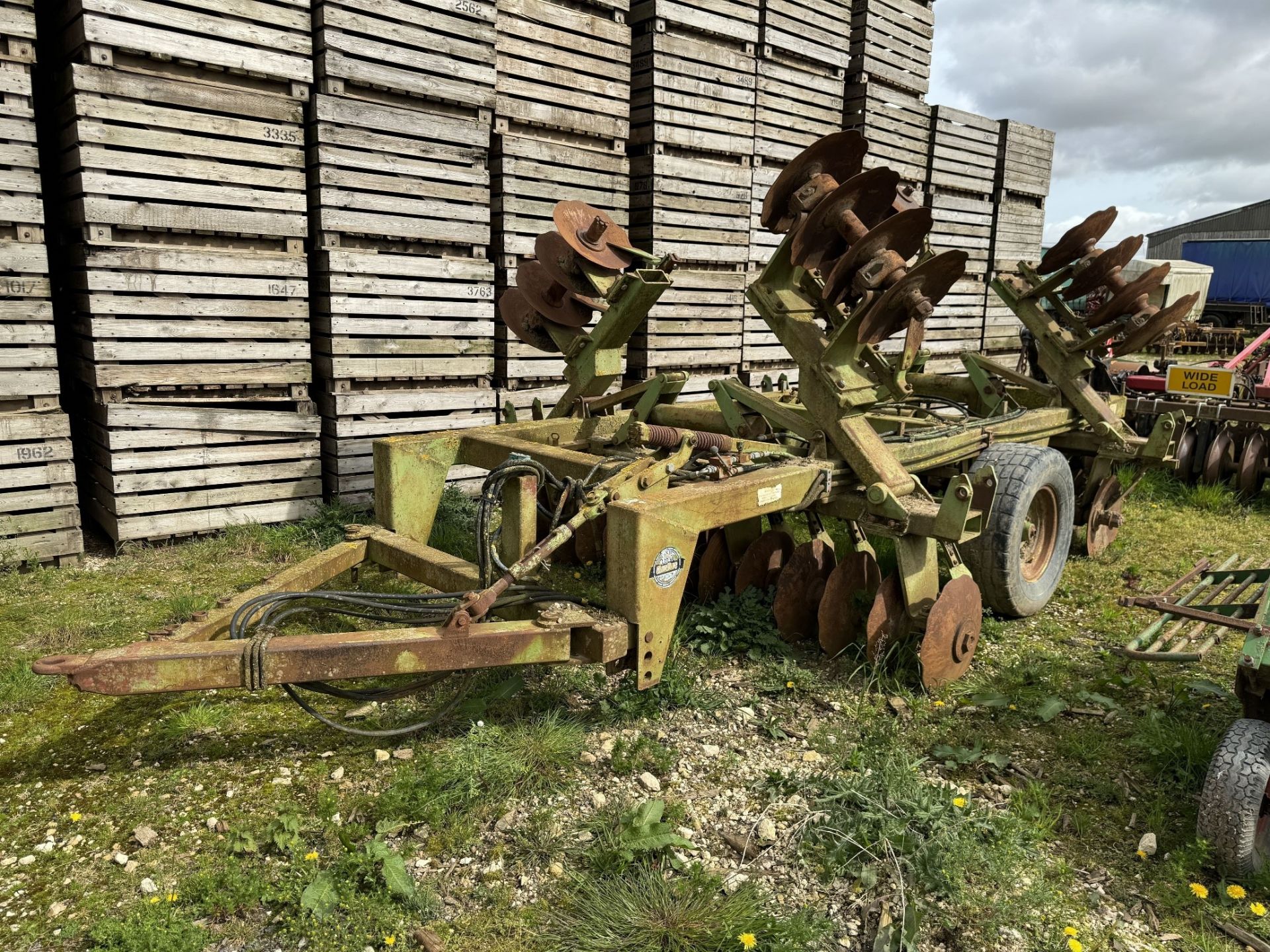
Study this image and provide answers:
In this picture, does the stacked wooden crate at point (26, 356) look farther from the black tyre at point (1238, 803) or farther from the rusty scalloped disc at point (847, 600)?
the black tyre at point (1238, 803)

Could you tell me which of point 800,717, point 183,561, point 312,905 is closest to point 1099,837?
point 800,717

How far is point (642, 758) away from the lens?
3.32 meters

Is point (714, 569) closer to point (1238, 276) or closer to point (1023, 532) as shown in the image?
point (1023, 532)

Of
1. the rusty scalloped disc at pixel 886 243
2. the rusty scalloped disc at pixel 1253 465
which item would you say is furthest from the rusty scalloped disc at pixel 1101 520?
the rusty scalloped disc at pixel 886 243

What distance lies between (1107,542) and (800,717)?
12.0 ft

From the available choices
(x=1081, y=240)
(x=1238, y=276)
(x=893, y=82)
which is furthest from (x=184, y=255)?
(x=1238, y=276)

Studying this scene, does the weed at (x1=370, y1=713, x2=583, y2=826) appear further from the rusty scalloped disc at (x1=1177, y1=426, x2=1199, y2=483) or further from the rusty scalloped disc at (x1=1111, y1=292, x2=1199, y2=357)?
the rusty scalloped disc at (x1=1177, y1=426, x2=1199, y2=483)

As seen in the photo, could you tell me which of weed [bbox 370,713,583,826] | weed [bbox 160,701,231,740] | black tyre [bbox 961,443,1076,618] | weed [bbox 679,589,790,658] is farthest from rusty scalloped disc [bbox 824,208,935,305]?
weed [bbox 160,701,231,740]

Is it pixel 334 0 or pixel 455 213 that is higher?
pixel 334 0

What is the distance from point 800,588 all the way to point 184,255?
430cm

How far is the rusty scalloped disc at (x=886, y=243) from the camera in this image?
3.68 meters

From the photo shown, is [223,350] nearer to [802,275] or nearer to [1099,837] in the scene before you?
[802,275]

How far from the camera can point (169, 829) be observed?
2816 mm

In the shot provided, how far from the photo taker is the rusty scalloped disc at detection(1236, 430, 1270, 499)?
723 centimetres
